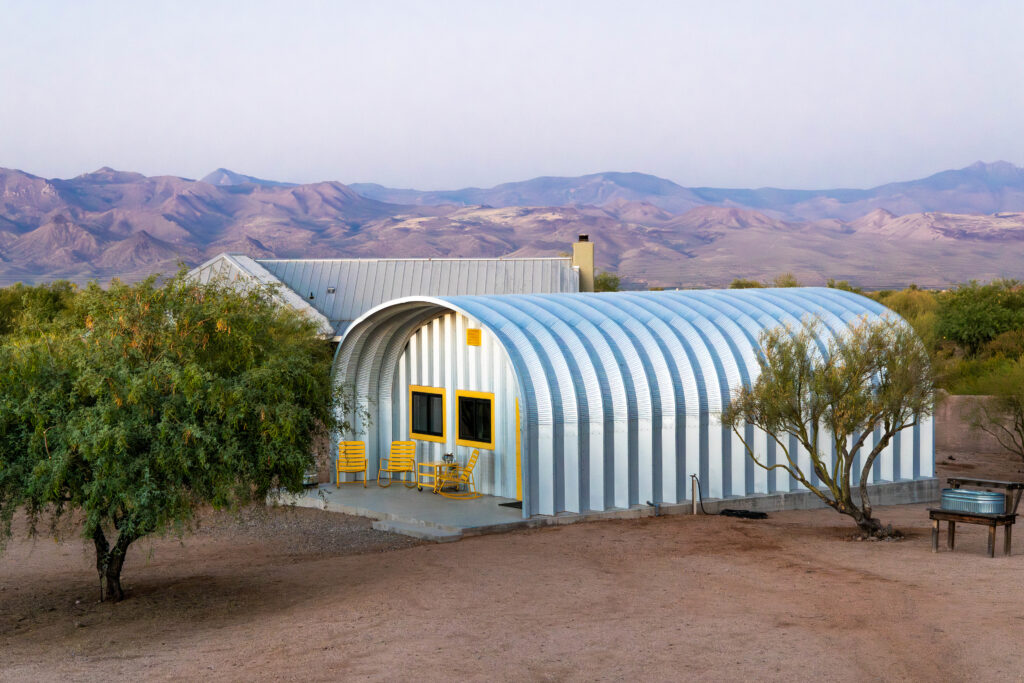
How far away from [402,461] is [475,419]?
5.74ft

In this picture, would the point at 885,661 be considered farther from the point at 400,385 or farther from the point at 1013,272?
the point at 1013,272

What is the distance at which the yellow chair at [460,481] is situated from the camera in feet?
59.2

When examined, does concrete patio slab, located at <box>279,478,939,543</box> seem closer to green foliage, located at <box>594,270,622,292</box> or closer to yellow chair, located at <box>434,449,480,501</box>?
yellow chair, located at <box>434,449,480,501</box>

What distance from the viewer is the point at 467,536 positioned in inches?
598

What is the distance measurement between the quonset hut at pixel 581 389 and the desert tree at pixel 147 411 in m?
4.13

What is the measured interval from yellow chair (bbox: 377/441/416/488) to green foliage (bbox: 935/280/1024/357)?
2396cm

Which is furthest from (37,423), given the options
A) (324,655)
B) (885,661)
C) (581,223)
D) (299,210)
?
(299,210)

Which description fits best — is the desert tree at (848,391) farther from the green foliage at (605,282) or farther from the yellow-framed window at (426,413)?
the green foliage at (605,282)

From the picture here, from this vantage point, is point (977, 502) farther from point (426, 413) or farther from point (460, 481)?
point (426, 413)

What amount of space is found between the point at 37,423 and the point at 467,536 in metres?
6.43

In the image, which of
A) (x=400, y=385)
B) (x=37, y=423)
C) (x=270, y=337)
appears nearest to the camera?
(x=37, y=423)

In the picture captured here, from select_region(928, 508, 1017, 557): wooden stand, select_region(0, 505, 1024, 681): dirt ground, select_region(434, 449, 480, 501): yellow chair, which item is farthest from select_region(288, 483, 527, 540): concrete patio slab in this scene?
select_region(928, 508, 1017, 557): wooden stand

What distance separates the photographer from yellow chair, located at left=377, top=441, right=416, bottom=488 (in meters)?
19.2

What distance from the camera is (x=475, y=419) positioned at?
1852 cm
